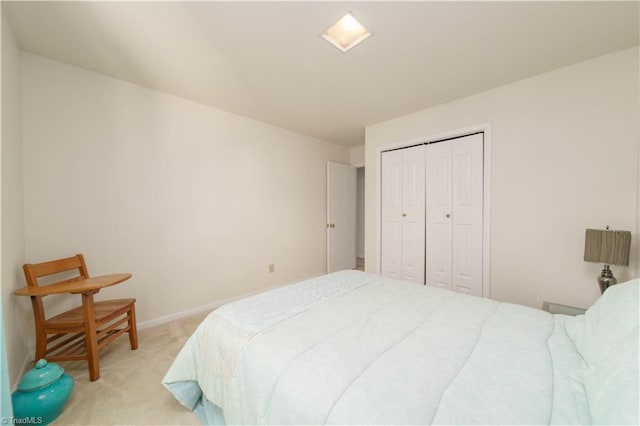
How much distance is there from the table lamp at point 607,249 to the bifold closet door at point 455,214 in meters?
0.83

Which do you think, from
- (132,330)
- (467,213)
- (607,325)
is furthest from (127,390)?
(467,213)

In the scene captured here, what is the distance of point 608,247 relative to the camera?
1.70 m

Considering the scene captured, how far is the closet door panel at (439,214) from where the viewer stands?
2764 mm

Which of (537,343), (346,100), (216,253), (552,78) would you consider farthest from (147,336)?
(552,78)

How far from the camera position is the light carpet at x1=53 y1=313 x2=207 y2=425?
135 cm

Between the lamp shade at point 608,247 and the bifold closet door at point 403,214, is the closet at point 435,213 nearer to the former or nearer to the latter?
the bifold closet door at point 403,214

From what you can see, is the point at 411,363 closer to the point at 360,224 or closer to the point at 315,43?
the point at 315,43

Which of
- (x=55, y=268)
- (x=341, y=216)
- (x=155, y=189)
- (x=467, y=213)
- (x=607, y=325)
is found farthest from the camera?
(x=341, y=216)

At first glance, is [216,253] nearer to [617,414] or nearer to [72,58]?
[72,58]

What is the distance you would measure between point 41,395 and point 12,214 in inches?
44.3

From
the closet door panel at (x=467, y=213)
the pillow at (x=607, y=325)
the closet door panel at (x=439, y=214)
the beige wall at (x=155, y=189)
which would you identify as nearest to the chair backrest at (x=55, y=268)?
the beige wall at (x=155, y=189)

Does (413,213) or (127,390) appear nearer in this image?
(127,390)

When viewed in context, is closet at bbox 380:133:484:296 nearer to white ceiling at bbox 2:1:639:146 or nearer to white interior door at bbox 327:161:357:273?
white ceiling at bbox 2:1:639:146

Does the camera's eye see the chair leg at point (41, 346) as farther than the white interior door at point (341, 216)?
No
